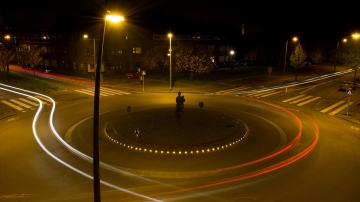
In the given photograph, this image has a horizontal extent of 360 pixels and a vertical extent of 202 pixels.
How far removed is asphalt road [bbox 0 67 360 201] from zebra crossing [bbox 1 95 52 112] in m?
3.93

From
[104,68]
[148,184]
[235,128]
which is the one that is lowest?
[148,184]

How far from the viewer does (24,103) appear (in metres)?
27.3

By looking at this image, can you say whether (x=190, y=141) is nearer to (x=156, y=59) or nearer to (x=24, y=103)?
(x=24, y=103)

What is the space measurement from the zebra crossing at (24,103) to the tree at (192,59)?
1984 cm

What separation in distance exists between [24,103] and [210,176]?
877 inches

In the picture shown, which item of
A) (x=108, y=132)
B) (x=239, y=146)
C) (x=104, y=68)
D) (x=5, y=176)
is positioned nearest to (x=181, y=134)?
(x=239, y=146)

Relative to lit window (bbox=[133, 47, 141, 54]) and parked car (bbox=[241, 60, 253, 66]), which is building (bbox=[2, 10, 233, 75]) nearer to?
lit window (bbox=[133, 47, 141, 54])

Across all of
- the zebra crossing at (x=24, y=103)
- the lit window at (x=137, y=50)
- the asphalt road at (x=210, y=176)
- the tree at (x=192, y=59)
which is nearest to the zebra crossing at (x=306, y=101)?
→ the asphalt road at (x=210, y=176)

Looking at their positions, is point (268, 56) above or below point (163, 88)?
above

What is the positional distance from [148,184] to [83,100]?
64.4ft

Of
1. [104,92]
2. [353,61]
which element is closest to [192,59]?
[104,92]

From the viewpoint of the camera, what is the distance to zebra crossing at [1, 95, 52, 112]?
2561cm

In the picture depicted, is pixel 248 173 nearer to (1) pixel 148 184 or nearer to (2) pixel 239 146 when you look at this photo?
(2) pixel 239 146

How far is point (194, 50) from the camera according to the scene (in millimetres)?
42875
